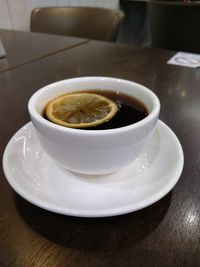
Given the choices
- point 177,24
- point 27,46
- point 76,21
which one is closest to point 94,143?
point 27,46

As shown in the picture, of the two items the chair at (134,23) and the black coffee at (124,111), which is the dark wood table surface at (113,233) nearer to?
the black coffee at (124,111)

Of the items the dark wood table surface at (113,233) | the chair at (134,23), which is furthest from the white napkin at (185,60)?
the chair at (134,23)

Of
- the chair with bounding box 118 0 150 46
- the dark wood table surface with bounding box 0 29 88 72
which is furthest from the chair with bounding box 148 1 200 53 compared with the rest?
the chair with bounding box 118 0 150 46

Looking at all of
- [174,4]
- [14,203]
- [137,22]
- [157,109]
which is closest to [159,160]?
[157,109]

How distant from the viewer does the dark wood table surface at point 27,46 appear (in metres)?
0.86

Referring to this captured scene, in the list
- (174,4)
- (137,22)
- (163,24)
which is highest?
(174,4)

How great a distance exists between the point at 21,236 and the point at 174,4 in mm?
1610

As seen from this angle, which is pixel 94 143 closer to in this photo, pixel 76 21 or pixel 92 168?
pixel 92 168

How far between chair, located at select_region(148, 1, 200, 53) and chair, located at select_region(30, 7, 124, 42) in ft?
1.64

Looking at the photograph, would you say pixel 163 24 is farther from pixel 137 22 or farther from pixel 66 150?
pixel 66 150

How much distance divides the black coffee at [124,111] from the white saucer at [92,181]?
7 centimetres

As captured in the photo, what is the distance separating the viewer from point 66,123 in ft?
1.16

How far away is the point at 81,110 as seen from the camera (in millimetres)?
393

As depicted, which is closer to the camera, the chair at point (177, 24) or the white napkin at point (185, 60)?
the white napkin at point (185, 60)
